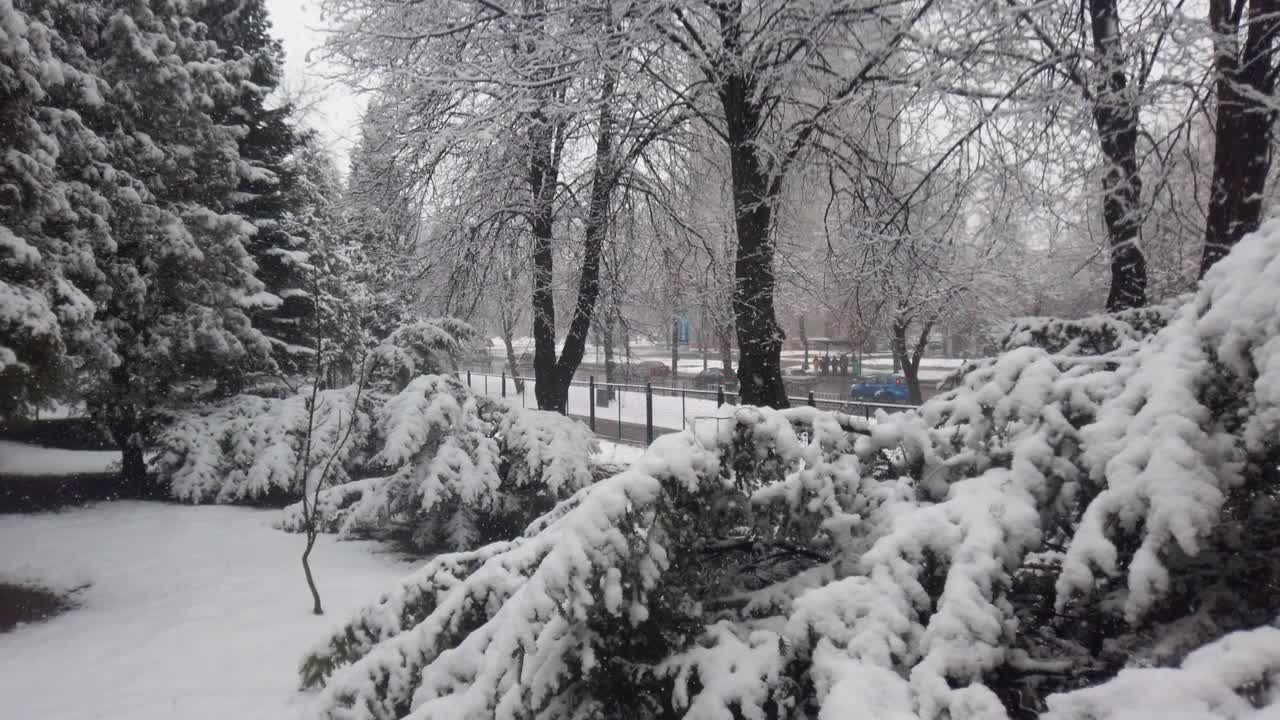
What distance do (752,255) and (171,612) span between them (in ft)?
18.8

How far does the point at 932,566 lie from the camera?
5.38 ft

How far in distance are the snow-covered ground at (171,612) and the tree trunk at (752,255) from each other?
12.5ft

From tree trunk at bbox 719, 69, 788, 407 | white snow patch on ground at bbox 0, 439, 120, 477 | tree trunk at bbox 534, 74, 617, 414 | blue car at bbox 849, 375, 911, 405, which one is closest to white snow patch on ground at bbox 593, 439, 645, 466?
tree trunk at bbox 534, 74, 617, 414

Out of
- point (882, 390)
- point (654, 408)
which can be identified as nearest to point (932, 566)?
point (654, 408)

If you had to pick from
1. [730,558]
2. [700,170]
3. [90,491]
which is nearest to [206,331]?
[90,491]

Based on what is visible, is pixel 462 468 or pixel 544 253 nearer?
pixel 462 468

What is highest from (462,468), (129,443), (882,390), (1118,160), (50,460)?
(1118,160)

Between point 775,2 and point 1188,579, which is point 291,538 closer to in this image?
point 775,2

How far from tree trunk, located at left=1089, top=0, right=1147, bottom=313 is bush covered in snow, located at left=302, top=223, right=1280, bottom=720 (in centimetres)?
319

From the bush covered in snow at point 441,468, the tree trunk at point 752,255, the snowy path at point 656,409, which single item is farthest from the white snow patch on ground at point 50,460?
the tree trunk at point 752,255

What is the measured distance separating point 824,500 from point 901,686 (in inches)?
25.0

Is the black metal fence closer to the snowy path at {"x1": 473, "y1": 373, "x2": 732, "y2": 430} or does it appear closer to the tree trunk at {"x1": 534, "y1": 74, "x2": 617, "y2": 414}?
the snowy path at {"x1": 473, "y1": 373, "x2": 732, "y2": 430}

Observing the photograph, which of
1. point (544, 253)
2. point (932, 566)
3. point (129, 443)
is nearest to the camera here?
point (932, 566)

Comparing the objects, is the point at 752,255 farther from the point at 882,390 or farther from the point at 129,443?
the point at 882,390
